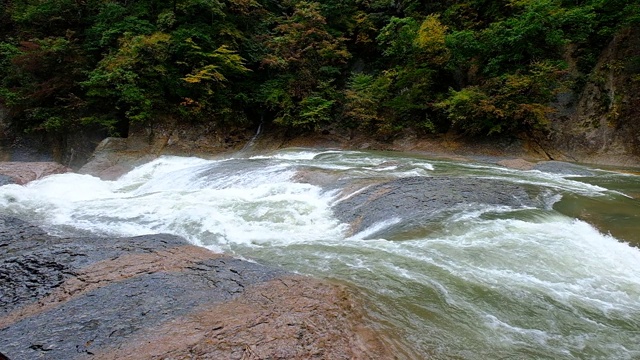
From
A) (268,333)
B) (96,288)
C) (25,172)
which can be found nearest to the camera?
(268,333)

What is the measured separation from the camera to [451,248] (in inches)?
185

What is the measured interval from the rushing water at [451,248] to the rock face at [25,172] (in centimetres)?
73

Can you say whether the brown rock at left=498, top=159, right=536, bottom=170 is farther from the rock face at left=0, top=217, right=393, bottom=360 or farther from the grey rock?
the grey rock

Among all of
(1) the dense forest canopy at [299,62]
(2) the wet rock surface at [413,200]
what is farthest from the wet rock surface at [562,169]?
(2) the wet rock surface at [413,200]

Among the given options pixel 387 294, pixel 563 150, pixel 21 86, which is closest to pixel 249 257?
pixel 387 294

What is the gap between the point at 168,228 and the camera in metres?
5.84

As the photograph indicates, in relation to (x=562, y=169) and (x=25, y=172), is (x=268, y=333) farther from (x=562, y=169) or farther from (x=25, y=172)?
(x=25, y=172)

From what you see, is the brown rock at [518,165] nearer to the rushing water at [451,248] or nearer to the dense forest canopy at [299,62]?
the rushing water at [451,248]

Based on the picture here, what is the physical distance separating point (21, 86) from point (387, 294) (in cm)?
2126

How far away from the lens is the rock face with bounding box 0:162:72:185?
9202mm

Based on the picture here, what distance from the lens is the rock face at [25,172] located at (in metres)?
9.20

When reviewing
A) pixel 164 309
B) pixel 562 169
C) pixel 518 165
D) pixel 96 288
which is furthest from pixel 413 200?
pixel 518 165

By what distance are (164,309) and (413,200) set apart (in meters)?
4.60

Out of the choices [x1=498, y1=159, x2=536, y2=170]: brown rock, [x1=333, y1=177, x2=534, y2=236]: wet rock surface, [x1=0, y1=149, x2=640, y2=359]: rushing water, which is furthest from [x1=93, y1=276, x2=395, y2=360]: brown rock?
[x1=498, y1=159, x2=536, y2=170]: brown rock
